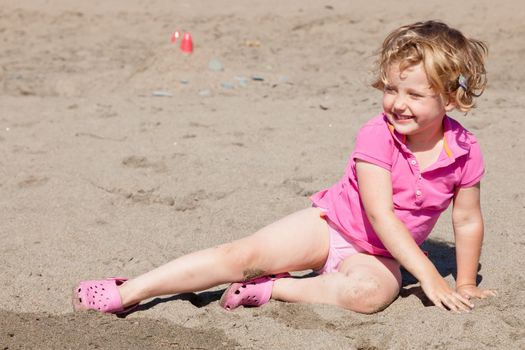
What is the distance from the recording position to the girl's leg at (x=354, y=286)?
3.00 metres

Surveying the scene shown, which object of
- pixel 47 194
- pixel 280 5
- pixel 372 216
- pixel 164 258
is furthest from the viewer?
pixel 280 5

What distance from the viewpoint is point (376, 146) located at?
10.0ft

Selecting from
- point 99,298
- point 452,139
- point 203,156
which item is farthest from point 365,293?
point 203,156

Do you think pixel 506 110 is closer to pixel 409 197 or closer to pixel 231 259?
pixel 409 197

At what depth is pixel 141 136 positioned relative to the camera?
523 cm

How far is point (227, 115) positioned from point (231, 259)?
265 centimetres

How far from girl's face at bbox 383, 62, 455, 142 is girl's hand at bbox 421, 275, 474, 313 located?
526 mm

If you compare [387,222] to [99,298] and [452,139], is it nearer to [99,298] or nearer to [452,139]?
[452,139]

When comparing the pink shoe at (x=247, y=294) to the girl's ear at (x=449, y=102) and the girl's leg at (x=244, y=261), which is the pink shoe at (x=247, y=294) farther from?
the girl's ear at (x=449, y=102)

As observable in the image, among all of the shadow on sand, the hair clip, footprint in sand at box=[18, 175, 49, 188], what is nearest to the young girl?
the hair clip

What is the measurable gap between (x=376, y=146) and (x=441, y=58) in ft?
1.24

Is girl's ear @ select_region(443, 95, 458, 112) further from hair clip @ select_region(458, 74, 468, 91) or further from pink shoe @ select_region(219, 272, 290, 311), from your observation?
pink shoe @ select_region(219, 272, 290, 311)

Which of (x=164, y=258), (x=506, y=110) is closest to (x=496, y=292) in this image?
(x=164, y=258)

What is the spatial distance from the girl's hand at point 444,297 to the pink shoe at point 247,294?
1.83ft
